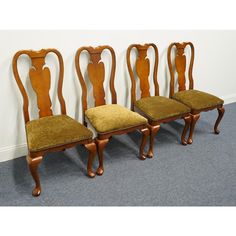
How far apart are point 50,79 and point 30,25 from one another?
443 millimetres

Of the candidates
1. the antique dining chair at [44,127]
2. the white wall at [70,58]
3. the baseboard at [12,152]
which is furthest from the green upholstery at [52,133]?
the baseboard at [12,152]

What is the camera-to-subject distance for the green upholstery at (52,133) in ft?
5.69

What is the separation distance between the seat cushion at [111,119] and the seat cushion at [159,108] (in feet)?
0.55

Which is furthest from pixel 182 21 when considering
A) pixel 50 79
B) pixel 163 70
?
pixel 50 79

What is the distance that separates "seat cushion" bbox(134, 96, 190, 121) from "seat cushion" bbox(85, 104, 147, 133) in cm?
17

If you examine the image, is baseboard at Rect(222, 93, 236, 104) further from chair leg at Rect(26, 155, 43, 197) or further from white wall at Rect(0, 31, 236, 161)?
chair leg at Rect(26, 155, 43, 197)

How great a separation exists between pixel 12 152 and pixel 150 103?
4.39 ft

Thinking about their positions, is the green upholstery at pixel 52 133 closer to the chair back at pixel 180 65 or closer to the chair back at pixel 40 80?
the chair back at pixel 40 80

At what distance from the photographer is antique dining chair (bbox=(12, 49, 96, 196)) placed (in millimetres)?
1743

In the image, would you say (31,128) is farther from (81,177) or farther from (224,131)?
(224,131)

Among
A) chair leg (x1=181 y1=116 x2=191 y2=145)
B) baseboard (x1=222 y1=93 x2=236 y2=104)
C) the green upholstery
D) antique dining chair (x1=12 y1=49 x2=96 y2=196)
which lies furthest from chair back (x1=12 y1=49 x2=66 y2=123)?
baseboard (x1=222 y1=93 x2=236 y2=104)

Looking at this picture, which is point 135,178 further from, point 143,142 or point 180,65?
point 180,65

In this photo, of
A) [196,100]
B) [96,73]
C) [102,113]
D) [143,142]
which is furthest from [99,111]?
[196,100]

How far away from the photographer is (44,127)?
73.8 inches
